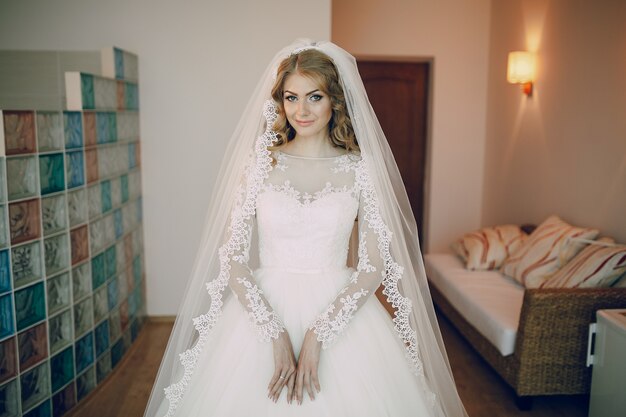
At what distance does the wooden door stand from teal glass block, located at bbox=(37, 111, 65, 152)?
11.1ft

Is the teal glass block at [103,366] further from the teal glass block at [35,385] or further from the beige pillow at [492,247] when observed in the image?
the beige pillow at [492,247]

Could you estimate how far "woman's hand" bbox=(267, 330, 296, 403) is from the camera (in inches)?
68.8

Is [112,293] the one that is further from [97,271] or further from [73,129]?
[73,129]

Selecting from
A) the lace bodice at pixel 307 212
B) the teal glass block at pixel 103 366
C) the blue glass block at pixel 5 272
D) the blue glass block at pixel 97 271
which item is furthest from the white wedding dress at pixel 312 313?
the teal glass block at pixel 103 366

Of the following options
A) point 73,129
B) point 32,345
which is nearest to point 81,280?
point 32,345

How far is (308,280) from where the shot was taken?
201 cm

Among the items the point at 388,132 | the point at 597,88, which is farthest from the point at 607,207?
the point at 388,132

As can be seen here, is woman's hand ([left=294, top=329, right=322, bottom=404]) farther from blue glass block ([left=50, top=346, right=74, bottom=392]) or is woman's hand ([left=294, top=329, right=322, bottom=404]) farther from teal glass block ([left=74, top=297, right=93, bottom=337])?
teal glass block ([left=74, top=297, right=93, bottom=337])

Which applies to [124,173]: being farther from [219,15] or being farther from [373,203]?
[373,203]

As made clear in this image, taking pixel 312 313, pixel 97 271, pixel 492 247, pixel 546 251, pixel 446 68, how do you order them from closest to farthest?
pixel 312 313 < pixel 97 271 < pixel 546 251 < pixel 492 247 < pixel 446 68

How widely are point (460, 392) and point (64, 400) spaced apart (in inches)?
78.9

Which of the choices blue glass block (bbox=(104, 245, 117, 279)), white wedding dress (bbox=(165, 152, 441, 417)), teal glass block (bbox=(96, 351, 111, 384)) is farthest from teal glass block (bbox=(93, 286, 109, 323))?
white wedding dress (bbox=(165, 152, 441, 417))

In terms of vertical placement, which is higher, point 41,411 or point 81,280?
point 81,280

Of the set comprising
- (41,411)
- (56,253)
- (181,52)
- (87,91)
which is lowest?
(41,411)
